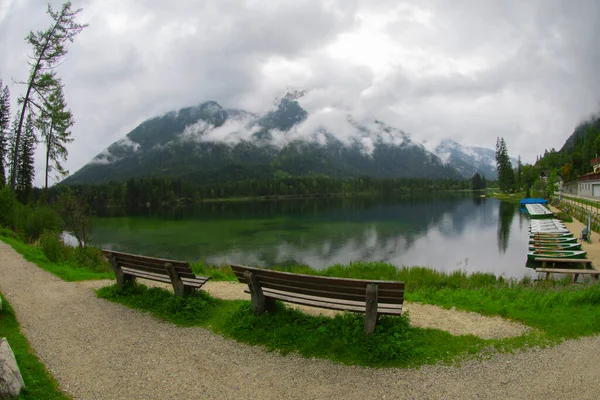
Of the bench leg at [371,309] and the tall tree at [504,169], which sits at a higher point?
the tall tree at [504,169]

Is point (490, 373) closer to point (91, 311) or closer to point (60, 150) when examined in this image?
point (91, 311)

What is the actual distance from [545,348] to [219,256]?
2707cm

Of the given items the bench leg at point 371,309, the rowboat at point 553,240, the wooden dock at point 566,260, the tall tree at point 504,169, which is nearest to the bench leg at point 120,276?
the bench leg at point 371,309

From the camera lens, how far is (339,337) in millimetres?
6520

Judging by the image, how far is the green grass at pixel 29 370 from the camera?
199 inches

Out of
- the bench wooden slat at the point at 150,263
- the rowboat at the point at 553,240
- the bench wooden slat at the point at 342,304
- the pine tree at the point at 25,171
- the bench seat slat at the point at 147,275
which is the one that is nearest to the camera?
the bench wooden slat at the point at 342,304

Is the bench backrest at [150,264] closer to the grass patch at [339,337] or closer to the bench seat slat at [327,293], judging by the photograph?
the grass patch at [339,337]

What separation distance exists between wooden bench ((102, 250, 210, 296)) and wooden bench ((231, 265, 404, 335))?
1.88m

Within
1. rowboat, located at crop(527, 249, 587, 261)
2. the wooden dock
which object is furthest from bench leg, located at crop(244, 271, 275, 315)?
rowboat, located at crop(527, 249, 587, 261)

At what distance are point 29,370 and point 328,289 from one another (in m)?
4.96

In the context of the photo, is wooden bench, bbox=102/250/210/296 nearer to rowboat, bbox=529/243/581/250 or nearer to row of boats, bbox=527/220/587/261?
row of boats, bbox=527/220/587/261

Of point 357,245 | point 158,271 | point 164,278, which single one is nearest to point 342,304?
point 164,278

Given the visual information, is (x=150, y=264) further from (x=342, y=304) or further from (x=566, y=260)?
(x=566, y=260)

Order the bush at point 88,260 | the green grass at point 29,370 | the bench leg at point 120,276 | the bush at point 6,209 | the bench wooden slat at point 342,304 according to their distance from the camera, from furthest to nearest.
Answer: the bush at point 6,209
the bush at point 88,260
the bench leg at point 120,276
the bench wooden slat at point 342,304
the green grass at point 29,370
